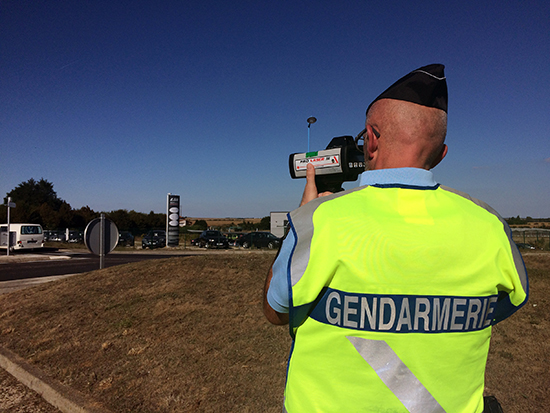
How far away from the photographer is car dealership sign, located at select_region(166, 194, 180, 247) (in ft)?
104

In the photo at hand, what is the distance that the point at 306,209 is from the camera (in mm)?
1184

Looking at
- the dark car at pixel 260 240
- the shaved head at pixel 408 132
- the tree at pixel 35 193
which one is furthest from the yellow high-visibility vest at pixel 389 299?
the tree at pixel 35 193

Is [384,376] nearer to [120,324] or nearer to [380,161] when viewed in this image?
[380,161]

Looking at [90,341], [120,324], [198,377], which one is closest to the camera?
[198,377]

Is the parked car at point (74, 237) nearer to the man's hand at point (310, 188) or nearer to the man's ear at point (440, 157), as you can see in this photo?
the man's hand at point (310, 188)

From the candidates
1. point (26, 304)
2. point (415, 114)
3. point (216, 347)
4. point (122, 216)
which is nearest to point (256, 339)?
point (216, 347)

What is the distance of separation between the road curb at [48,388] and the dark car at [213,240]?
84.7ft

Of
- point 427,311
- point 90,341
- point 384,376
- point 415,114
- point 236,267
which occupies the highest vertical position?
point 415,114

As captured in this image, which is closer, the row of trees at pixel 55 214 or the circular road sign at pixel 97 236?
the circular road sign at pixel 97 236

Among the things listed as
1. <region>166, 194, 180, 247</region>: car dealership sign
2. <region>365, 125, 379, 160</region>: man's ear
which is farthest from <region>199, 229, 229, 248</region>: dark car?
<region>365, 125, 379, 160</region>: man's ear

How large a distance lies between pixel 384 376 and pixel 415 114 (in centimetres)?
82

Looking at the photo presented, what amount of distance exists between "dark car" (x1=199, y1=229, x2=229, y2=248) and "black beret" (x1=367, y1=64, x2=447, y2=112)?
98.9 feet

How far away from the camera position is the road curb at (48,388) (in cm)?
360

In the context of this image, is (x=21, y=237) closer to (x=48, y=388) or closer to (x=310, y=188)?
(x=48, y=388)
